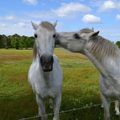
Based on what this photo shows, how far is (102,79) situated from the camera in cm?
771

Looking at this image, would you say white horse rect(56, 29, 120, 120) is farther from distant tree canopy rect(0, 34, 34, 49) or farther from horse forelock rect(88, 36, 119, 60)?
distant tree canopy rect(0, 34, 34, 49)

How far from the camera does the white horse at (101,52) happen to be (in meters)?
7.40

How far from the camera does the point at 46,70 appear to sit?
6914 mm

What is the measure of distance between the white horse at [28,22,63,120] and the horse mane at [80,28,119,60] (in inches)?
32.1

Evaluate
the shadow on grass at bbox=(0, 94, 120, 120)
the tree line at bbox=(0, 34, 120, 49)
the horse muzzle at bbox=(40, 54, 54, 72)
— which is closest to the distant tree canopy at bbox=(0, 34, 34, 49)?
the tree line at bbox=(0, 34, 120, 49)

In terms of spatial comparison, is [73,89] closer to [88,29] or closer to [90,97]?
[90,97]

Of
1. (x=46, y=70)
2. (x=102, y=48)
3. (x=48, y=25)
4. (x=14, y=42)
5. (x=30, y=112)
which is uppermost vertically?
(x=48, y=25)

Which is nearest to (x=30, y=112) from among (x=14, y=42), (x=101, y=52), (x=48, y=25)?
(x=101, y=52)

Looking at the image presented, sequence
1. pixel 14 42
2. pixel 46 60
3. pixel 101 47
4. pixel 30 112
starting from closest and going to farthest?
pixel 46 60
pixel 101 47
pixel 30 112
pixel 14 42

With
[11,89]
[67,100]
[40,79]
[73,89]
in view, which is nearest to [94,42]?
[40,79]

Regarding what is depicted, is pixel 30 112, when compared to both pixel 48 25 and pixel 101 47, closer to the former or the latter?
pixel 101 47

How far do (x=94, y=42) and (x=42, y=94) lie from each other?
63.6 inches

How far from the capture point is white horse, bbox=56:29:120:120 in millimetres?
7398

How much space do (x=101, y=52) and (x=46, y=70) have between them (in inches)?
50.7
